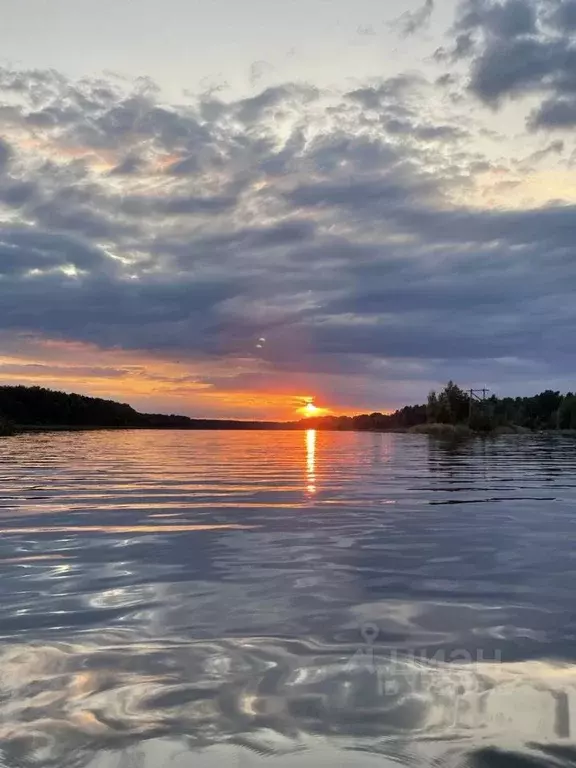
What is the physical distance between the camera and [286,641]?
23.9 feet

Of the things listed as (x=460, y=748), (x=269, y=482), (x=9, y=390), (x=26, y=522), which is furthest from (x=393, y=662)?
(x=9, y=390)

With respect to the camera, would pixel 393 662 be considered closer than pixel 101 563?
Yes

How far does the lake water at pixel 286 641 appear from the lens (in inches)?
194

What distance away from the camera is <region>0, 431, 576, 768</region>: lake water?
4930 millimetres

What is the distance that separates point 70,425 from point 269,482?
169 m

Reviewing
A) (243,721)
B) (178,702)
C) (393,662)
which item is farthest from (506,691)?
(178,702)

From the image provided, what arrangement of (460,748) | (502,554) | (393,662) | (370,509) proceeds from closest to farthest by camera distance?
(460,748), (393,662), (502,554), (370,509)

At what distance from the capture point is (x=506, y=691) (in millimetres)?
5867

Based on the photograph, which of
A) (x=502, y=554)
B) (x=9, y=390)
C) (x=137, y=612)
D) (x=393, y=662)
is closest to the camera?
(x=393, y=662)

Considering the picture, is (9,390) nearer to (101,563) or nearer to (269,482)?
(269,482)

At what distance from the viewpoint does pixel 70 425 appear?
18650 centimetres

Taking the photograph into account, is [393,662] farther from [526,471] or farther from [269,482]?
[526,471]

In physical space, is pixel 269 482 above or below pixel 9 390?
below

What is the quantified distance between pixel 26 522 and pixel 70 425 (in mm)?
178808
